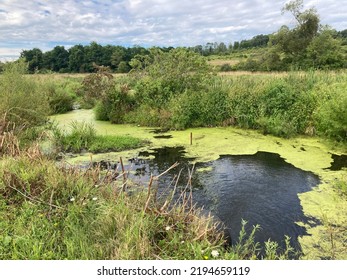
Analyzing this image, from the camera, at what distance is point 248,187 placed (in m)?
6.07

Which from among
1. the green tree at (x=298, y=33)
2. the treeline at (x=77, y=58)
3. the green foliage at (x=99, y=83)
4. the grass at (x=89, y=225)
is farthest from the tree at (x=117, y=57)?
the grass at (x=89, y=225)

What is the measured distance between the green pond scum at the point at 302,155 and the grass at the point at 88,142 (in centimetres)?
43

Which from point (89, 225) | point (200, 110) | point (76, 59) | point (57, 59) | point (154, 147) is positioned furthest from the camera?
point (57, 59)

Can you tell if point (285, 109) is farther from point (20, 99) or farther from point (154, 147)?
point (20, 99)

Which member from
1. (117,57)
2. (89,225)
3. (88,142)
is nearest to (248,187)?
(89,225)

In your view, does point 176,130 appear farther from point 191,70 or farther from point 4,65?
point 4,65

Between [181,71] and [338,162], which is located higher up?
[181,71]

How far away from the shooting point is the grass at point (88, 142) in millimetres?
8773

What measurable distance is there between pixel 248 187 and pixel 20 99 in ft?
21.8

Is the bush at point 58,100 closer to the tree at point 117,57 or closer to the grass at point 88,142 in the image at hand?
the grass at point 88,142

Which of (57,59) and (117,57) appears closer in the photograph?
(117,57)

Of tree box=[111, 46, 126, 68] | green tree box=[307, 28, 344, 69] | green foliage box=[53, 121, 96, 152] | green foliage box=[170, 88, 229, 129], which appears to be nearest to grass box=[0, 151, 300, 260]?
green foliage box=[53, 121, 96, 152]

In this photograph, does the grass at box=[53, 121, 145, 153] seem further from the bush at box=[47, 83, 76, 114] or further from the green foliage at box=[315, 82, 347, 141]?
the bush at box=[47, 83, 76, 114]

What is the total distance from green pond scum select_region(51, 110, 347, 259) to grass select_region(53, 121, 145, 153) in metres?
0.43
